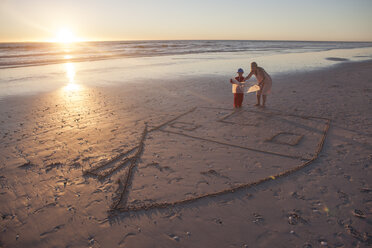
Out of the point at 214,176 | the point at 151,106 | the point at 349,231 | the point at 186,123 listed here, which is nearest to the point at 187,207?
the point at 214,176

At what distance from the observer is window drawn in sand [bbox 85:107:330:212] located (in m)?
3.73

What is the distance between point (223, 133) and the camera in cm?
595

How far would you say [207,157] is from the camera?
4.77m

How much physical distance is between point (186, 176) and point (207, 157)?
2.74 ft

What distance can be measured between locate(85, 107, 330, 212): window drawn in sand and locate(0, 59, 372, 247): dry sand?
3cm

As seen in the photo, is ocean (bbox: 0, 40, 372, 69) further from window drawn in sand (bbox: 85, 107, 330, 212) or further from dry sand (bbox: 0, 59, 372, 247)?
window drawn in sand (bbox: 85, 107, 330, 212)

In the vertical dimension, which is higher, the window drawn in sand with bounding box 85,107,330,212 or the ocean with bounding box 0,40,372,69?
the ocean with bounding box 0,40,372,69

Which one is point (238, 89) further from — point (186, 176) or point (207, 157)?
point (186, 176)

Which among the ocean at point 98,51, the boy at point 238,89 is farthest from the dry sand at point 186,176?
the ocean at point 98,51

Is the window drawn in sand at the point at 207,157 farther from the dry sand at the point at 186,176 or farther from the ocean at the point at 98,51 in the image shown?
the ocean at the point at 98,51

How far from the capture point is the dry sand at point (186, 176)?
2936 millimetres

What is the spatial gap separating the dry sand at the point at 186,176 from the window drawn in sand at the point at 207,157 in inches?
1.1

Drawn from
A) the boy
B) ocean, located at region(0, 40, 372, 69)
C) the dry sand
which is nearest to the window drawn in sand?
the dry sand

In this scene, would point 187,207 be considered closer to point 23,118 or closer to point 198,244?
point 198,244
